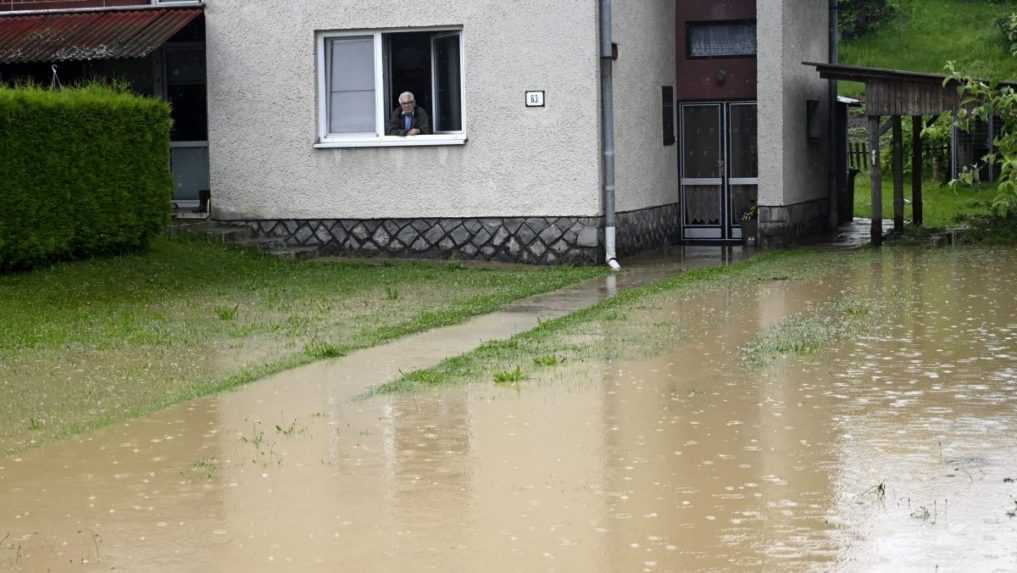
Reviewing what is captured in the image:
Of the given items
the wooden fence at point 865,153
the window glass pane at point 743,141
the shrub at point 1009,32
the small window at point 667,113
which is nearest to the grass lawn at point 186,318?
the small window at point 667,113

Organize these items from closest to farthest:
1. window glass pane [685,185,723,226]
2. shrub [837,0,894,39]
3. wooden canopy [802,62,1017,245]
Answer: wooden canopy [802,62,1017,245] < window glass pane [685,185,723,226] < shrub [837,0,894,39]

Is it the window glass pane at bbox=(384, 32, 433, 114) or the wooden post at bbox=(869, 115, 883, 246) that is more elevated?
the window glass pane at bbox=(384, 32, 433, 114)

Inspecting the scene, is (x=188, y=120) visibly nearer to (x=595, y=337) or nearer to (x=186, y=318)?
(x=186, y=318)

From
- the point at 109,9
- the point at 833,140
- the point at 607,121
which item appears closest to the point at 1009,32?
the point at 833,140

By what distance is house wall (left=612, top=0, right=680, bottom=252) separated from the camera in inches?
904

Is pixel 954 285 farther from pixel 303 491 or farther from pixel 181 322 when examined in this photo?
pixel 303 491

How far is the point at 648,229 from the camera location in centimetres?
2436

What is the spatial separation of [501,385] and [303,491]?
3.29m

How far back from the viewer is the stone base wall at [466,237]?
21969 millimetres

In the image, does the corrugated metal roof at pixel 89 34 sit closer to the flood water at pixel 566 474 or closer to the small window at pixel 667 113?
the small window at pixel 667 113

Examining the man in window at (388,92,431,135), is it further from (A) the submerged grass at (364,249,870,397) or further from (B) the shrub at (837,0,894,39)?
(B) the shrub at (837,0,894,39)

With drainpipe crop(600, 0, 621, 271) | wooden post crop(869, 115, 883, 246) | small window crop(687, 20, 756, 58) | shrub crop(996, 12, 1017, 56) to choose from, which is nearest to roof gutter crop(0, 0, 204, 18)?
drainpipe crop(600, 0, 621, 271)

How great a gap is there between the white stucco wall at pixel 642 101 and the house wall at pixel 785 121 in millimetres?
1497

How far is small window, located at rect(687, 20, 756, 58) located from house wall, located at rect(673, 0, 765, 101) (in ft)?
0.27
